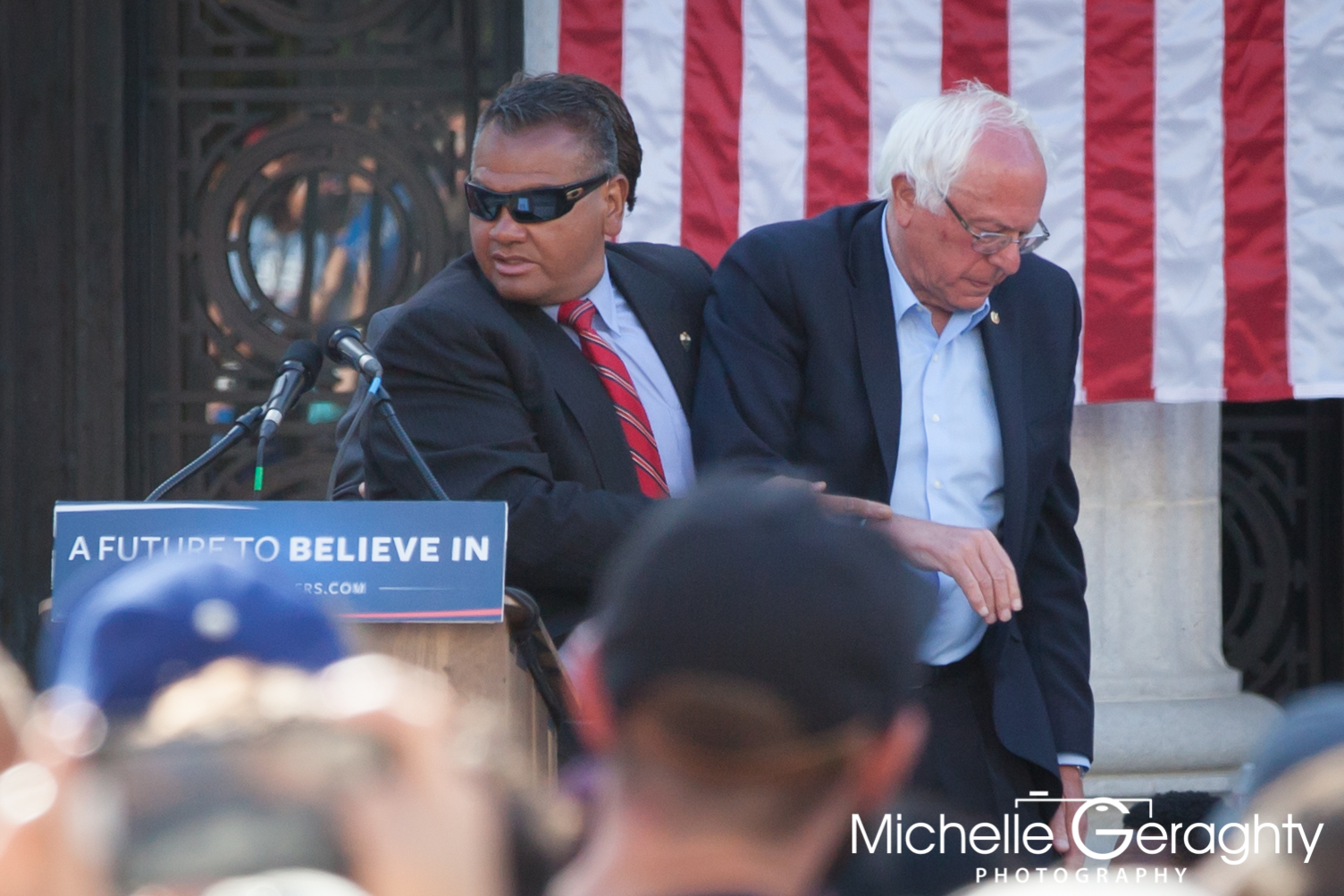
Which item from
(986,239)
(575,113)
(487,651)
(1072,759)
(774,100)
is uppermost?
(774,100)

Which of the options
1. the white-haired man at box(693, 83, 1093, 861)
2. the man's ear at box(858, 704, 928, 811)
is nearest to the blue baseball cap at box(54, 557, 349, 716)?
the man's ear at box(858, 704, 928, 811)

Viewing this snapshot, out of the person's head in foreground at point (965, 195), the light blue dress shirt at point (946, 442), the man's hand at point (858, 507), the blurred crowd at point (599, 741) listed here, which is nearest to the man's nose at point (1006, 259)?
the person's head in foreground at point (965, 195)

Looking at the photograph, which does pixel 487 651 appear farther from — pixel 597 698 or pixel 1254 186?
pixel 1254 186

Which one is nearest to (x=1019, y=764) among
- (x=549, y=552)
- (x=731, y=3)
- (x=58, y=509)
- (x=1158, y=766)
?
(x=549, y=552)

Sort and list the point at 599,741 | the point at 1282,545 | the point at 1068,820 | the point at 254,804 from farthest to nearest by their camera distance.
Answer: the point at 1282,545, the point at 1068,820, the point at 599,741, the point at 254,804

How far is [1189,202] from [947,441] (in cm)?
226

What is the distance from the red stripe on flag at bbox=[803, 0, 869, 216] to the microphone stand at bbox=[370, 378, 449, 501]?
251 cm

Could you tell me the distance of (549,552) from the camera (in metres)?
2.72

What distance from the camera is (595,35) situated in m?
4.84

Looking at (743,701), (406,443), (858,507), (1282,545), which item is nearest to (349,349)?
(406,443)

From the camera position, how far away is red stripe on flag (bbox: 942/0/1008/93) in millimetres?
4871

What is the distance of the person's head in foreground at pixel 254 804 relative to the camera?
0.95m

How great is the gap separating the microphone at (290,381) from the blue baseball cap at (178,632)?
1.43 metres

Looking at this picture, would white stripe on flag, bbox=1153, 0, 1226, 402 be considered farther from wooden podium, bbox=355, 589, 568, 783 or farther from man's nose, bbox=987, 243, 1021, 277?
wooden podium, bbox=355, 589, 568, 783
